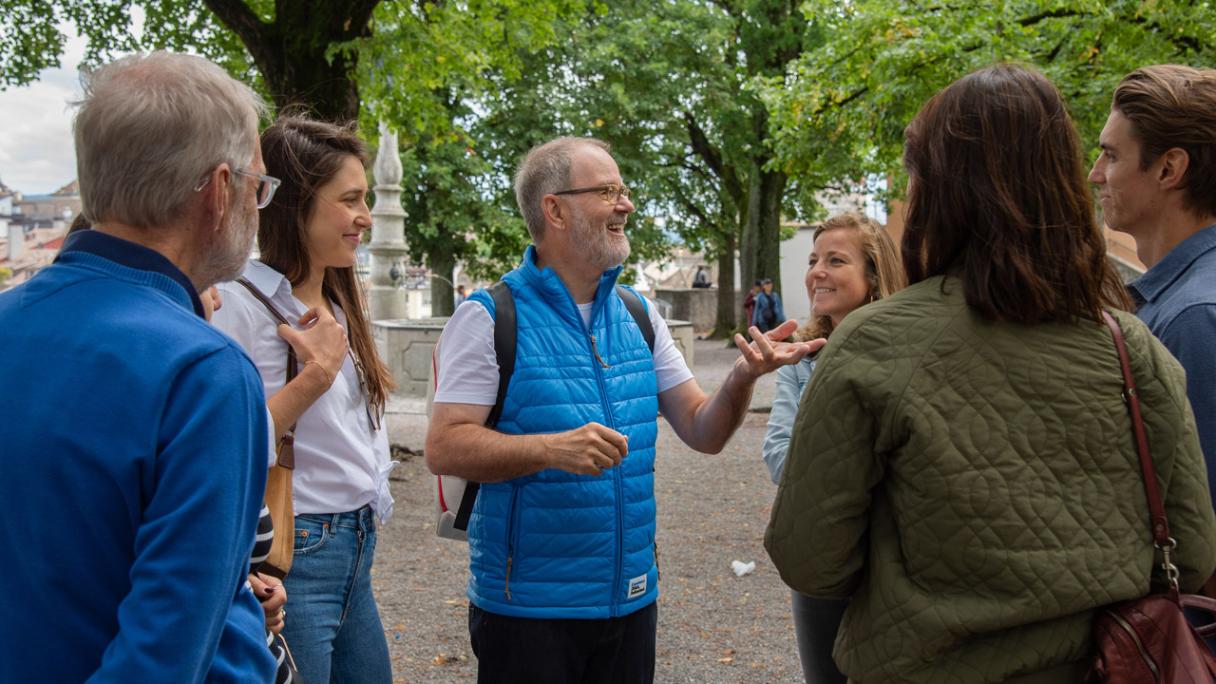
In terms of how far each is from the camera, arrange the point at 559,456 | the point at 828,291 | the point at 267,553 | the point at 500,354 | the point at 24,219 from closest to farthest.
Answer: the point at 267,553 → the point at 559,456 → the point at 500,354 → the point at 828,291 → the point at 24,219

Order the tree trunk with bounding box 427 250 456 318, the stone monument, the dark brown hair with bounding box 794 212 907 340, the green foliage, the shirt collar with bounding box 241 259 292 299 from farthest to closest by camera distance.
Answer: the tree trunk with bounding box 427 250 456 318 < the stone monument < the green foliage < the dark brown hair with bounding box 794 212 907 340 < the shirt collar with bounding box 241 259 292 299

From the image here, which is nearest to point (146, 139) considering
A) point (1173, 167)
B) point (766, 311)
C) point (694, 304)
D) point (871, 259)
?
point (1173, 167)

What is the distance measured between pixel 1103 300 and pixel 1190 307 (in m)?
0.43

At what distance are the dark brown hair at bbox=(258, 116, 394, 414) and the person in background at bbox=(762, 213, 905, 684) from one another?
1.25 meters

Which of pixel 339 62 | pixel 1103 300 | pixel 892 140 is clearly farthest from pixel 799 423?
pixel 892 140

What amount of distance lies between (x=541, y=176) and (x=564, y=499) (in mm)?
943

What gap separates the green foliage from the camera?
35.8 ft

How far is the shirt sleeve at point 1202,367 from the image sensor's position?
7.11 ft

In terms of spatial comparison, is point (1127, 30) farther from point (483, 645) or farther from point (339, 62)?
point (483, 645)

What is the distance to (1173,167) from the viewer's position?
7.89ft

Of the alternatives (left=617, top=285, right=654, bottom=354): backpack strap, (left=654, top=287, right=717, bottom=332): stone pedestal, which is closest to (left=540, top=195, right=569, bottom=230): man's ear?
(left=617, top=285, right=654, bottom=354): backpack strap

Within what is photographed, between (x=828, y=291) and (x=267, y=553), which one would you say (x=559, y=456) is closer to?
(x=267, y=553)

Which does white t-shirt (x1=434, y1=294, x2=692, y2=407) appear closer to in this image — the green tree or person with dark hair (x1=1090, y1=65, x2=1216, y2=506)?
person with dark hair (x1=1090, y1=65, x2=1216, y2=506)

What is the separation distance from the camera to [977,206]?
1.85 meters
